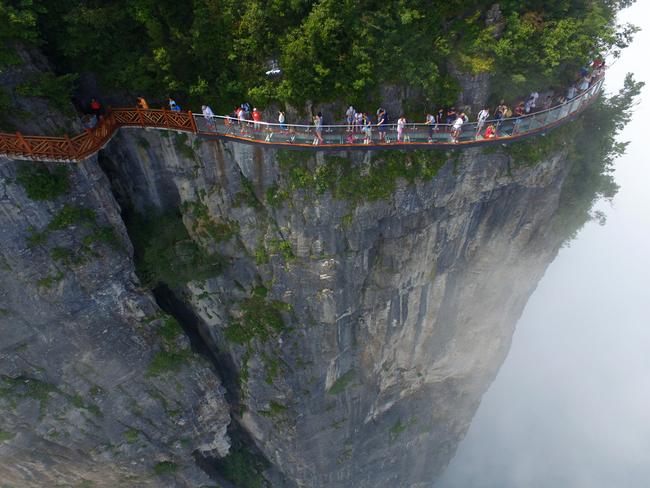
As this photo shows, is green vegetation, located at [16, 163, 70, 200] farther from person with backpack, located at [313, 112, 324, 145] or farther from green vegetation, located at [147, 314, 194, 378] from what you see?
person with backpack, located at [313, 112, 324, 145]

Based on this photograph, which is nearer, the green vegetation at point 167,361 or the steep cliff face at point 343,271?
the steep cliff face at point 343,271

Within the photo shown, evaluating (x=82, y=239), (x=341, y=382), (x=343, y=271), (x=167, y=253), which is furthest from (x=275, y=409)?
(x=82, y=239)

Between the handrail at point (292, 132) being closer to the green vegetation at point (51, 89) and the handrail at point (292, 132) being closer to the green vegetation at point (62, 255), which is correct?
the green vegetation at point (51, 89)

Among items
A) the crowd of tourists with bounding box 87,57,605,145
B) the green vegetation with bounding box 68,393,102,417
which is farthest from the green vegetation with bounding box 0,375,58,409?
the crowd of tourists with bounding box 87,57,605,145

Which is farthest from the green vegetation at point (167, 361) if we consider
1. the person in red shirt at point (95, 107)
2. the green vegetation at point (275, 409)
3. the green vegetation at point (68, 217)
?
the person in red shirt at point (95, 107)

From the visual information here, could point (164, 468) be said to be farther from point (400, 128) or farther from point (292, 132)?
point (400, 128)

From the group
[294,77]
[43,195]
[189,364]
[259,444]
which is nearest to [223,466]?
[259,444]

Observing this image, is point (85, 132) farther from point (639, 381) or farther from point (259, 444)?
point (639, 381)
